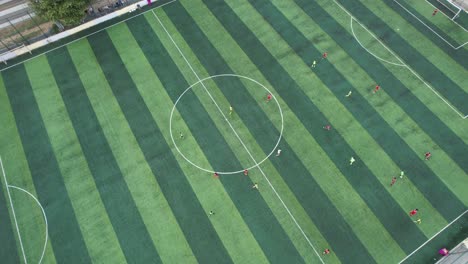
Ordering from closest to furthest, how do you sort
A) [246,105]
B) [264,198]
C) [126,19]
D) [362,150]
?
[264,198]
[362,150]
[246,105]
[126,19]

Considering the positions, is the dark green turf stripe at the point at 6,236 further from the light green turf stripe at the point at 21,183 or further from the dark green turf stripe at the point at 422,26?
the dark green turf stripe at the point at 422,26

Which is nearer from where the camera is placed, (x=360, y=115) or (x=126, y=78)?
(x=360, y=115)

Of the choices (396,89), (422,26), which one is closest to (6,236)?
(396,89)

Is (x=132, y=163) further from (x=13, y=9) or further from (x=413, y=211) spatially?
(x=13, y=9)

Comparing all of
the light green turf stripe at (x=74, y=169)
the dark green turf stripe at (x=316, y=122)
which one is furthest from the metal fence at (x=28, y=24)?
the dark green turf stripe at (x=316, y=122)

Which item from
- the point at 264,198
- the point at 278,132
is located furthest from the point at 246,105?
the point at 264,198

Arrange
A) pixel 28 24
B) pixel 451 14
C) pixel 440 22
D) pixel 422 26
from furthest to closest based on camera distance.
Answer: pixel 28 24
pixel 451 14
pixel 440 22
pixel 422 26

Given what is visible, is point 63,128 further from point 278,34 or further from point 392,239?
point 392,239
